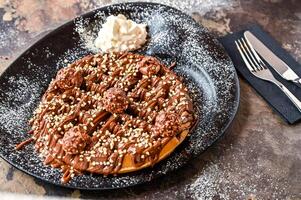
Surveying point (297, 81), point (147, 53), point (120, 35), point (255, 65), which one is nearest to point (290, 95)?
point (297, 81)

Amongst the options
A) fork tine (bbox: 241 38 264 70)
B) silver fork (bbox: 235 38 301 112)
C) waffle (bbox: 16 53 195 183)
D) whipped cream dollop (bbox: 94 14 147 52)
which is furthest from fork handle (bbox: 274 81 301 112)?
whipped cream dollop (bbox: 94 14 147 52)

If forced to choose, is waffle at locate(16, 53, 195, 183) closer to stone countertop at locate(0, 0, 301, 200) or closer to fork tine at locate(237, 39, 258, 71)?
stone countertop at locate(0, 0, 301, 200)

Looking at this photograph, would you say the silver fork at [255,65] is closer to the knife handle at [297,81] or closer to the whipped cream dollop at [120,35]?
the knife handle at [297,81]

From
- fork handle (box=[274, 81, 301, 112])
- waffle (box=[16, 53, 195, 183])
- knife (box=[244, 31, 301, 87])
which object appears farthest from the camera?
knife (box=[244, 31, 301, 87])

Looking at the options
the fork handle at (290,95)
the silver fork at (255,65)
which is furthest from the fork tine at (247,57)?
the fork handle at (290,95)

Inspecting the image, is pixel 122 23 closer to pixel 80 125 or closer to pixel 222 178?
pixel 80 125

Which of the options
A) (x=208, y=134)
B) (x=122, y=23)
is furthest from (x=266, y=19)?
(x=208, y=134)
